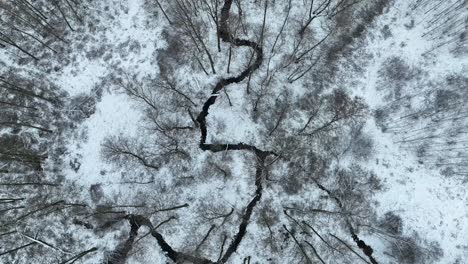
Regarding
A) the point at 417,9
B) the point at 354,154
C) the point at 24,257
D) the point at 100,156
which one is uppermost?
the point at 417,9

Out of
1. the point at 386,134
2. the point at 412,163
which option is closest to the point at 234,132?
the point at 386,134

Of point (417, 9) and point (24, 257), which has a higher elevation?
point (417, 9)

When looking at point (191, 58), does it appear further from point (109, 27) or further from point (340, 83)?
point (340, 83)

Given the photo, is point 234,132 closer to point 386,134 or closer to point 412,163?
point 386,134

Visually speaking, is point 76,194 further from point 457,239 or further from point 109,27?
point 457,239

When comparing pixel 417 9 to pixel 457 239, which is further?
pixel 417 9

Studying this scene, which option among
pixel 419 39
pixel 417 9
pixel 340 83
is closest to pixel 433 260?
pixel 340 83

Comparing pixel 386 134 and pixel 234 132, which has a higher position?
pixel 386 134
